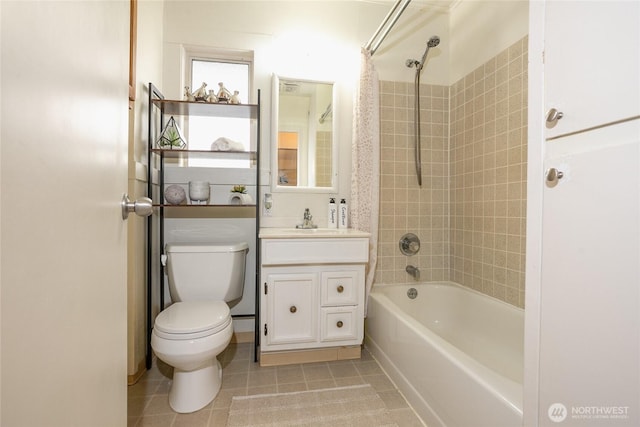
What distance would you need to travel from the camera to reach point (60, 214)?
43 centimetres

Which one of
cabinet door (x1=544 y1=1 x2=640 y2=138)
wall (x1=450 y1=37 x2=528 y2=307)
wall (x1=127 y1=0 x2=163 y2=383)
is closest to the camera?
cabinet door (x1=544 y1=1 x2=640 y2=138)

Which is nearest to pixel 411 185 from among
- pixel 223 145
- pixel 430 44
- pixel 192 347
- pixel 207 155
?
pixel 430 44

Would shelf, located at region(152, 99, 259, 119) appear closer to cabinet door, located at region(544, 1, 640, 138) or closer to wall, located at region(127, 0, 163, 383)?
wall, located at region(127, 0, 163, 383)

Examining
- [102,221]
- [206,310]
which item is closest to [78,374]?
[102,221]

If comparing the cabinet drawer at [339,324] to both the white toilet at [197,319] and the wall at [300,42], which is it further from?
the wall at [300,42]

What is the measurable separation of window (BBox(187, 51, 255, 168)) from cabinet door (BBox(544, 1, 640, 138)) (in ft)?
5.95

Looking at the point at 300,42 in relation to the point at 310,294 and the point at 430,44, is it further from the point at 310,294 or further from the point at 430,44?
the point at 310,294

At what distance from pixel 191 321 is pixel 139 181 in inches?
33.9

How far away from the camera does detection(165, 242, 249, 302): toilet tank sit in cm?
177

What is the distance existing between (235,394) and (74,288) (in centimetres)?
133

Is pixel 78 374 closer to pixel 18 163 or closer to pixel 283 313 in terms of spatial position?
→ pixel 18 163

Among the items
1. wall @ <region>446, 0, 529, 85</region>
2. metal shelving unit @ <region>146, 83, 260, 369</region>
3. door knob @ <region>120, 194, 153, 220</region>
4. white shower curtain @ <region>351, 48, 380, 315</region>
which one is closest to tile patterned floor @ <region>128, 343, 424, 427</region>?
metal shelving unit @ <region>146, 83, 260, 369</region>

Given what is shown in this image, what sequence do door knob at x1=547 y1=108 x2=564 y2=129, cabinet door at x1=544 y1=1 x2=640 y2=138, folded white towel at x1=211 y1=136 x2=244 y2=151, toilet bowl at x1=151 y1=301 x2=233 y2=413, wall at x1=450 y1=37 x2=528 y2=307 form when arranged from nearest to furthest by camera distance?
cabinet door at x1=544 y1=1 x2=640 y2=138 < door knob at x1=547 y1=108 x2=564 y2=129 < toilet bowl at x1=151 y1=301 x2=233 y2=413 < wall at x1=450 y1=37 x2=528 y2=307 < folded white towel at x1=211 y1=136 x2=244 y2=151

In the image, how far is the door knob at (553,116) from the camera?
24.8 inches
